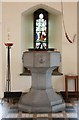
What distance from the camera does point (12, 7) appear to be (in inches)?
289

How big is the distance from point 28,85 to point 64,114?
229 centimetres

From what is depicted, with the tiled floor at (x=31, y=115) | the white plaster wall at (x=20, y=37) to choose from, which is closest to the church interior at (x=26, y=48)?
the white plaster wall at (x=20, y=37)

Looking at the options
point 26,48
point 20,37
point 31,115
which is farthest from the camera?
point 26,48

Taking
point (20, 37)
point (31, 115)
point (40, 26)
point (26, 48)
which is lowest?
point (31, 115)

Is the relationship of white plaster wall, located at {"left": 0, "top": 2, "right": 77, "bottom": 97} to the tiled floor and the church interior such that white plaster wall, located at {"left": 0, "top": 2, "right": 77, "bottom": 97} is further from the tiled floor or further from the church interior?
the tiled floor

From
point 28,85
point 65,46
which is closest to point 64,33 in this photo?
point 65,46

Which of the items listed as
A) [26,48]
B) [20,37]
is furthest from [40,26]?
[20,37]

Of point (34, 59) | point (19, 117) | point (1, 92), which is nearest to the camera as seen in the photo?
point (19, 117)

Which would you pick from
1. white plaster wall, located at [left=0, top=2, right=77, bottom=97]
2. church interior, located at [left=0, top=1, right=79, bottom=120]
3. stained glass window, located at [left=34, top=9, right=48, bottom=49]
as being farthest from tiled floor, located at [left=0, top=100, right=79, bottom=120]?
stained glass window, located at [left=34, top=9, right=48, bottom=49]

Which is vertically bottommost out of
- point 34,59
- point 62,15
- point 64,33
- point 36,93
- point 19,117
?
point 19,117

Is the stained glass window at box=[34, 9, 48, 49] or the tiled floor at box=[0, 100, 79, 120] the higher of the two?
→ the stained glass window at box=[34, 9, 48, 49]

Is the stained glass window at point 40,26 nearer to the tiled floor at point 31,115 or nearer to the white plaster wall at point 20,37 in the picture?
the white plaster wall at point 20,37

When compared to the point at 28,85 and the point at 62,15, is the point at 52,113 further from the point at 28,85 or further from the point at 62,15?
the point at 62,15

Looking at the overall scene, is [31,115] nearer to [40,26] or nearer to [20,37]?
[20,37]
